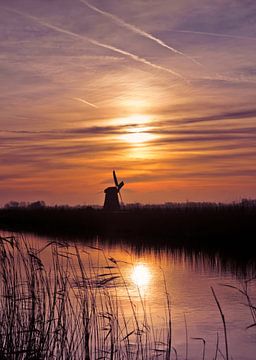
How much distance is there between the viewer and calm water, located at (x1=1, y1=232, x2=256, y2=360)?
29.9ft

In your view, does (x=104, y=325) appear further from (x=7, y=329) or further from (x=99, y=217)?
(x=99, y=217)

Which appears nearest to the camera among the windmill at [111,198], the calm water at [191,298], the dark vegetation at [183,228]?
the calm water at [191,298]

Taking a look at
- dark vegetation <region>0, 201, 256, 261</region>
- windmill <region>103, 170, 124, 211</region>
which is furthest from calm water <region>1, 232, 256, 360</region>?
windmill <region>103, 170, 124, 211</region>

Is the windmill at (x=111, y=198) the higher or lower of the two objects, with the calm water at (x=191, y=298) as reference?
higher

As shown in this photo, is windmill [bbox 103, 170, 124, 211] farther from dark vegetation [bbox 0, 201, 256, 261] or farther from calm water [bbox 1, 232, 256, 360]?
calm water [bbox 1, 232, 256, 360]

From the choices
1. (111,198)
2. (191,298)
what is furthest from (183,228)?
(111,198)

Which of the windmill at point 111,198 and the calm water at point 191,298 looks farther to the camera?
the windmill at point 111,198

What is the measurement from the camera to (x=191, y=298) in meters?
12.7

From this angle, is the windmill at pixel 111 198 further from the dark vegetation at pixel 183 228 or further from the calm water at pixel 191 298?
the calm water at pixel 191 298

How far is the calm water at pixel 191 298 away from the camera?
9109 millimetres

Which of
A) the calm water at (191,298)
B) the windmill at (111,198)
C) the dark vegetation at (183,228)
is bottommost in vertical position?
the calm water at (191,298)

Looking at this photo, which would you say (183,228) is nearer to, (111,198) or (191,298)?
(191,298)

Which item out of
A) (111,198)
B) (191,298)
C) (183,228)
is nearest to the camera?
(191,298)

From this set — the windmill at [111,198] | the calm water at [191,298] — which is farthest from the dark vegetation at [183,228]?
the windmill at [111,198]
